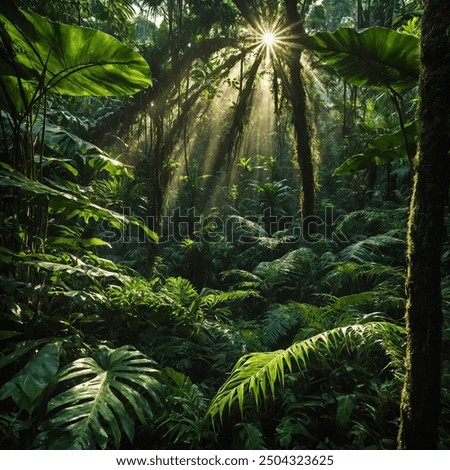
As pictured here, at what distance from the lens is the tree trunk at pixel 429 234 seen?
1.70m

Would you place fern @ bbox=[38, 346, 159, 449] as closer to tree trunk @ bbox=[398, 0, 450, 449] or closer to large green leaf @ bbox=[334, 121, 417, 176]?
tree trunk @ bbox=[398, 0, 450, 449]

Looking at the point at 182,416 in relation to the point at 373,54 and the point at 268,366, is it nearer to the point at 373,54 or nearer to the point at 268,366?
the point at 268,366

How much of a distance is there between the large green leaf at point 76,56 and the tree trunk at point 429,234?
191cm

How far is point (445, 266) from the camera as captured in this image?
15.3 ft

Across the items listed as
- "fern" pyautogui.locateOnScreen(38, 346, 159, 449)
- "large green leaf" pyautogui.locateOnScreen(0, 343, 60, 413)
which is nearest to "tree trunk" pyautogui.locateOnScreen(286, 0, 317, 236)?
"fern" pyautogui.locateOnScreen(38, 346, 159, 449)

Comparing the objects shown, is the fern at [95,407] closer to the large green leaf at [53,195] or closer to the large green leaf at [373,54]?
the large green leaf at [53,195]

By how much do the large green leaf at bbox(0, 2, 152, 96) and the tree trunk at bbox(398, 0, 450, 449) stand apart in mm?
1908

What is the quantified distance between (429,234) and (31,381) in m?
2.01

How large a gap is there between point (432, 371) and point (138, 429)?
5.57 ft

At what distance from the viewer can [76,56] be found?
2639 mm

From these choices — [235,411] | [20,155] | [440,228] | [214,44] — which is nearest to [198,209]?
[214,44]

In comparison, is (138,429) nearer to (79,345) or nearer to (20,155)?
(79,345)

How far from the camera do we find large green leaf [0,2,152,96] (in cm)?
243

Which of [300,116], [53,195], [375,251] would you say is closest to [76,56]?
[53,195]
